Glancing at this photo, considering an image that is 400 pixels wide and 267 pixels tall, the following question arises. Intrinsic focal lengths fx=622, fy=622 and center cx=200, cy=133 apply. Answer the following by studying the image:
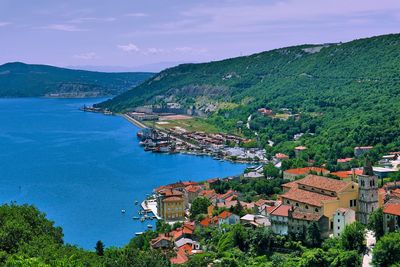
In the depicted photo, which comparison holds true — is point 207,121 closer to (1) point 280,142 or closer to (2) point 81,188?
(1) point 280,142

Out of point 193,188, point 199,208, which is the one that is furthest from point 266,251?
point 193,188

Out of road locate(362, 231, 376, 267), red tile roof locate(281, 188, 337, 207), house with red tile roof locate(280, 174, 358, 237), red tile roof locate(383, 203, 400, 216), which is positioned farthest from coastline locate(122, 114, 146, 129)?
red tile roof locate(383, 203, 400, 216)

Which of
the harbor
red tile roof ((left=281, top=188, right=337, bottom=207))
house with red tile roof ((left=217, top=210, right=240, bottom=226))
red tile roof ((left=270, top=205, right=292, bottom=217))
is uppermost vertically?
red tile roof ((left=281, top=188, right=337, bottom=207))

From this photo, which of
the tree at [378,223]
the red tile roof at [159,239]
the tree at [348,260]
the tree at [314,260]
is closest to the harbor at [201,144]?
the red tile roof at [159,239]

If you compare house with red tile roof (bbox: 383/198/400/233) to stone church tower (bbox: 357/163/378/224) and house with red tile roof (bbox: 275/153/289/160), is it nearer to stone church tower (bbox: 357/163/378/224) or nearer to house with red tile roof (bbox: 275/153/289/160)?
stone church tower (bbox: 357/163/378/224)

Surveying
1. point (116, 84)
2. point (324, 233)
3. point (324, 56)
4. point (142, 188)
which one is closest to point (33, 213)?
point (324, 233)

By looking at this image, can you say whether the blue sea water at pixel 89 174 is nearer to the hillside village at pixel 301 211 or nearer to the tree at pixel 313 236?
the hillside village at pixel 301 211

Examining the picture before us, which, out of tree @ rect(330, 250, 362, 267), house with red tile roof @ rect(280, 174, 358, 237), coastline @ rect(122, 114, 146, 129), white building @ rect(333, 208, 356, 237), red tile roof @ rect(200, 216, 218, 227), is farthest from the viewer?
coastline @ rect(122, 114, 146, 129)
